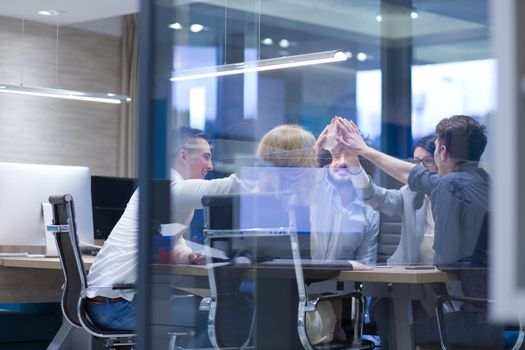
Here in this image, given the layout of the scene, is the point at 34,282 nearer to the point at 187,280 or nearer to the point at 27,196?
the point at 27,196

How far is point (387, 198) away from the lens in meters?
3.80

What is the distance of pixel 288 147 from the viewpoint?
9.30 feet

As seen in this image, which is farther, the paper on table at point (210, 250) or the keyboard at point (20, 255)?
the keyboard at point (20, 255)

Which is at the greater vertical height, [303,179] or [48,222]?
[303,179]

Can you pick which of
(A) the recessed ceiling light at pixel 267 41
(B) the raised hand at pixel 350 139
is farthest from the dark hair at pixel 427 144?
(A) the recessed ceiling light at pixel 267 41

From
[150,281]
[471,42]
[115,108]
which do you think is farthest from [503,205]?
[115,108]

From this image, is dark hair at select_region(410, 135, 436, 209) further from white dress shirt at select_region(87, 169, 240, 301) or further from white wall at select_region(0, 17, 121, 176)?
white wall at select_region(0, 17, 121, 176)

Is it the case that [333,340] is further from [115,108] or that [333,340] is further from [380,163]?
[115,108]

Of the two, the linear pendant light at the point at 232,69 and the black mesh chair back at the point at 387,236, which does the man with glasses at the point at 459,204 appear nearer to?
the black mesh chair back at the point at 387,236

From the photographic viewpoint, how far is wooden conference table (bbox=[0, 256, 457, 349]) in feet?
9.09

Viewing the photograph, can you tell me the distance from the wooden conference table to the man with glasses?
0.34 feet

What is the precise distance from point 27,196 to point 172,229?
3029mm

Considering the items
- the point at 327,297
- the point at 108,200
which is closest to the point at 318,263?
the point at 327,297

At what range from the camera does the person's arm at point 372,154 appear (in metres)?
3.46
